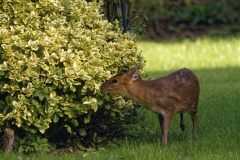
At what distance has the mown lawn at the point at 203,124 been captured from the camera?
6770 mm

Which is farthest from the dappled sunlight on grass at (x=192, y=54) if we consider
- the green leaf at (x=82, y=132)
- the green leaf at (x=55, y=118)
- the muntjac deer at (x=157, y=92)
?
the green leaf at (x=55, y=118)

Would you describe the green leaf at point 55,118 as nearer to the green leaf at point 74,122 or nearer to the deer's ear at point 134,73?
the green leaf at point 74,122

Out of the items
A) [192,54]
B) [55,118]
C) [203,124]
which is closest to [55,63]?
[55,118]

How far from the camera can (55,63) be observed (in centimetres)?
695

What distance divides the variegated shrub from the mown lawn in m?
0.46

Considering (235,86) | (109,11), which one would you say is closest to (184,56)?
(235,86)

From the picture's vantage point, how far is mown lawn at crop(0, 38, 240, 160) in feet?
22.2

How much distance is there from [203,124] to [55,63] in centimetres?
256

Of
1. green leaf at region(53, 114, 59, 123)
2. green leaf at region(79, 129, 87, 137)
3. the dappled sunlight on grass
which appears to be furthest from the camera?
the dappled sunlight on grass

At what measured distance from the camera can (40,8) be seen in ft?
24.6

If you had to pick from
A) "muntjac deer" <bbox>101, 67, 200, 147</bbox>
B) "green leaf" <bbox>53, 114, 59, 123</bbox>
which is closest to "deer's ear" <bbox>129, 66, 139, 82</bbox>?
"muntjac deer" <bbox>101, 67, 200, 147</bbox>

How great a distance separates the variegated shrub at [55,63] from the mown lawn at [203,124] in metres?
0.46

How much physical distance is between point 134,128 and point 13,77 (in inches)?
80.7

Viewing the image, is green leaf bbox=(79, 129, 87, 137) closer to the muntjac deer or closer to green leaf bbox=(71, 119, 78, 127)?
green leaf bbox=(71, 119, 78, 127)
